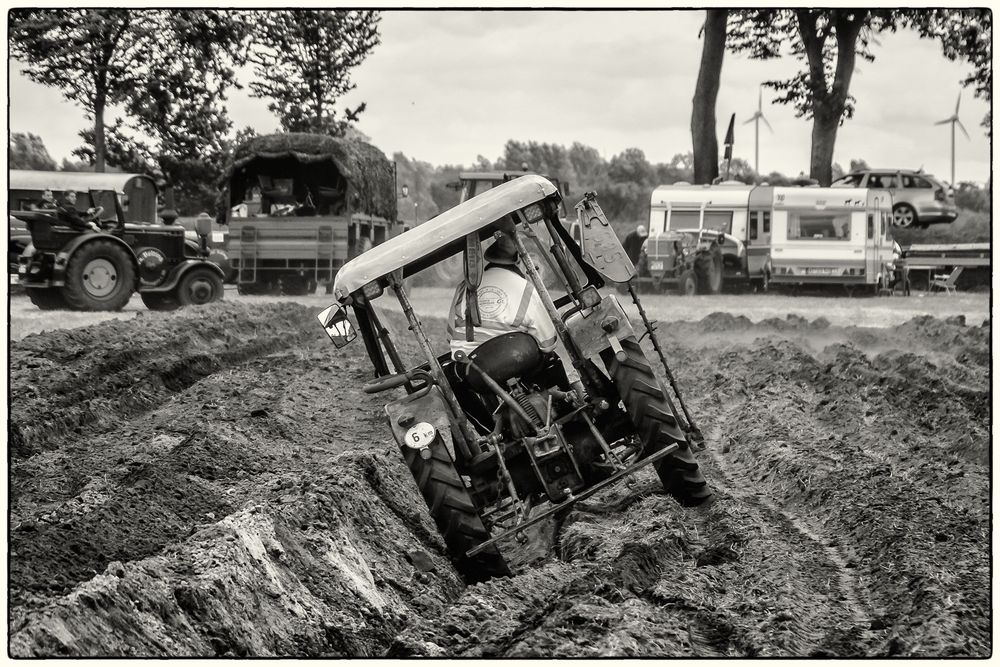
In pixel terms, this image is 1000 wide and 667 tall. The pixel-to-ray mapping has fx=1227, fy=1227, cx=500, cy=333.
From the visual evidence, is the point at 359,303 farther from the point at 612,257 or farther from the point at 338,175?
the point at 338,175

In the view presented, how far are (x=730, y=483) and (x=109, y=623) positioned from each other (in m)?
4.13

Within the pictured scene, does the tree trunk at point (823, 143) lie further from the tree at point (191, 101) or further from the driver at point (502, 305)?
the driver at point (502, 305)

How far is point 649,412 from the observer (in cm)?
614

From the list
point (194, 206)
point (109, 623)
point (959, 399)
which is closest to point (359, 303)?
point (109, 623)

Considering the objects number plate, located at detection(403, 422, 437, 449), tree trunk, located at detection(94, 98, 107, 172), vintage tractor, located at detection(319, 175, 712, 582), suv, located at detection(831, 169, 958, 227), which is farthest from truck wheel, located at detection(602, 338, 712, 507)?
suv, located at detection(831, 169, 958, 227)

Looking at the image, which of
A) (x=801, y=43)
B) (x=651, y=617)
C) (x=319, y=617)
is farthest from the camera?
(x=801, y=43)

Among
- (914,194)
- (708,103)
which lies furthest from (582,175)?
(708,103)

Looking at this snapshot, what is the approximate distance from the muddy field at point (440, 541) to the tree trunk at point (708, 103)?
43.2 ft

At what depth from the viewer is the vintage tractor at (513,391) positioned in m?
5.66

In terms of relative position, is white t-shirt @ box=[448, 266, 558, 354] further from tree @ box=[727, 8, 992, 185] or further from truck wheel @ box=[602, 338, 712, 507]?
tree @ box=[727, 8, 992, 185]

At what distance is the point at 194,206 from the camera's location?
97.1 feet

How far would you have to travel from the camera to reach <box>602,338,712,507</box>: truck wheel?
20.2ft

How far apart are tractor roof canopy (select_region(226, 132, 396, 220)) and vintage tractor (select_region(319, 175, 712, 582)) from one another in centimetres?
1721

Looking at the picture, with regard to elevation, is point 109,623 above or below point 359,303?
below
